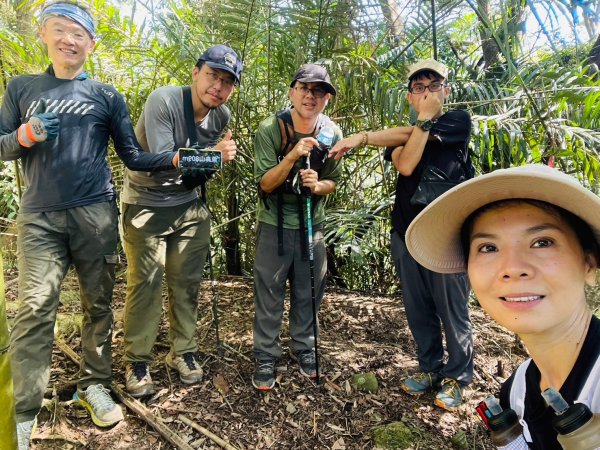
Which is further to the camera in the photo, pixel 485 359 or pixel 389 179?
pixel 389 179

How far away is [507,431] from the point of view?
1.06 meters

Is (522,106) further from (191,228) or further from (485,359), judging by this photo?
(191,228)

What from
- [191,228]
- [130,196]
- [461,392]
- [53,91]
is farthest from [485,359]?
[53,91]

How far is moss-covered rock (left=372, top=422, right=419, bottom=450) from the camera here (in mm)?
2307

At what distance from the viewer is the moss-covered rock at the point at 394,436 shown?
2.31 meters

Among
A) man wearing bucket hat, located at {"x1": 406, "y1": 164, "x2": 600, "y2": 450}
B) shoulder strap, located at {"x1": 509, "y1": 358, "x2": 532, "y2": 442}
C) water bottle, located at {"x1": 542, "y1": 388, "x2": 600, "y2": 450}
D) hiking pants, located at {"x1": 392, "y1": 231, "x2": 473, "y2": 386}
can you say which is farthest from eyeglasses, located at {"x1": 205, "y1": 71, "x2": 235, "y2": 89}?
water bottle, located at {"x1": 542, "y1": 388, "x2": 600, "y2": 450}

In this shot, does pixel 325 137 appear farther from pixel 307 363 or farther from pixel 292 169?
pixel 307 363

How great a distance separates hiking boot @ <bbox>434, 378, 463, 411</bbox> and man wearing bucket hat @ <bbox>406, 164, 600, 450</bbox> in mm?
1431

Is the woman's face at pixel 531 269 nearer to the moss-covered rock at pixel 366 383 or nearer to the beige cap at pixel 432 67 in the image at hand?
the beige cap at pixel 432 67

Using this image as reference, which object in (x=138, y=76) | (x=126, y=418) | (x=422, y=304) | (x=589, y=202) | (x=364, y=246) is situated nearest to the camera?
(x=589, y=202)

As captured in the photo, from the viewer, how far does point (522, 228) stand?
1.06 metres

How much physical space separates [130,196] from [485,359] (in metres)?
2.65

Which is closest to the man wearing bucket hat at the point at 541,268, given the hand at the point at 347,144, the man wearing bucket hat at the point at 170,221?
the hand at the point at 347,144

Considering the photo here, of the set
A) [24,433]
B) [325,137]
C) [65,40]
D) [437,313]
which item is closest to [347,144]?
[325,137]
